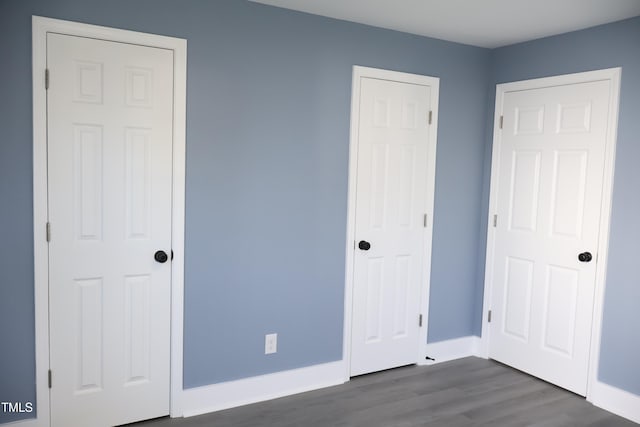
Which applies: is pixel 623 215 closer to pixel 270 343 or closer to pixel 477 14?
pixel 477 14

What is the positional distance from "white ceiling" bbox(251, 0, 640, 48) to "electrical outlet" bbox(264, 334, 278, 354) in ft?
6.76

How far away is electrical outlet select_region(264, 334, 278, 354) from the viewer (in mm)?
3309

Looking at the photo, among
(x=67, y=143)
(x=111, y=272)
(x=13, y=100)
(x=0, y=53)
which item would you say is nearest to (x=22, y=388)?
(x=111, y=272)

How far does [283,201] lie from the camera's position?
10.8 ft

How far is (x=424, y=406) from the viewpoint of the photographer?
3.30 meters

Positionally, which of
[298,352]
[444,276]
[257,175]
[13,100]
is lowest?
[298,352]

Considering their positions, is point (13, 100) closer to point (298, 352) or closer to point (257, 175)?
point (257, 175)

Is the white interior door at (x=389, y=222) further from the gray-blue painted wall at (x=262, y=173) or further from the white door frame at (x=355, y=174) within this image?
the gray-blue painted wall at (x=262, y=173)

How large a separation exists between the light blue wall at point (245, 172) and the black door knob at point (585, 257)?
5.25 ft

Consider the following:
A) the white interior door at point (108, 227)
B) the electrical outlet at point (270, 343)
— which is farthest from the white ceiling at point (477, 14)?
the electrical outlet at point (270, 343)

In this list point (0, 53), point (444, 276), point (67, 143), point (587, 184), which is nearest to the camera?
point (0, 53)

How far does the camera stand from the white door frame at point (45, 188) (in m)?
2.56

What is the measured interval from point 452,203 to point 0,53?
308cm

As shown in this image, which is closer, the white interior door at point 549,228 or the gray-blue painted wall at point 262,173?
the gray-blue painted wall at point 262,173
